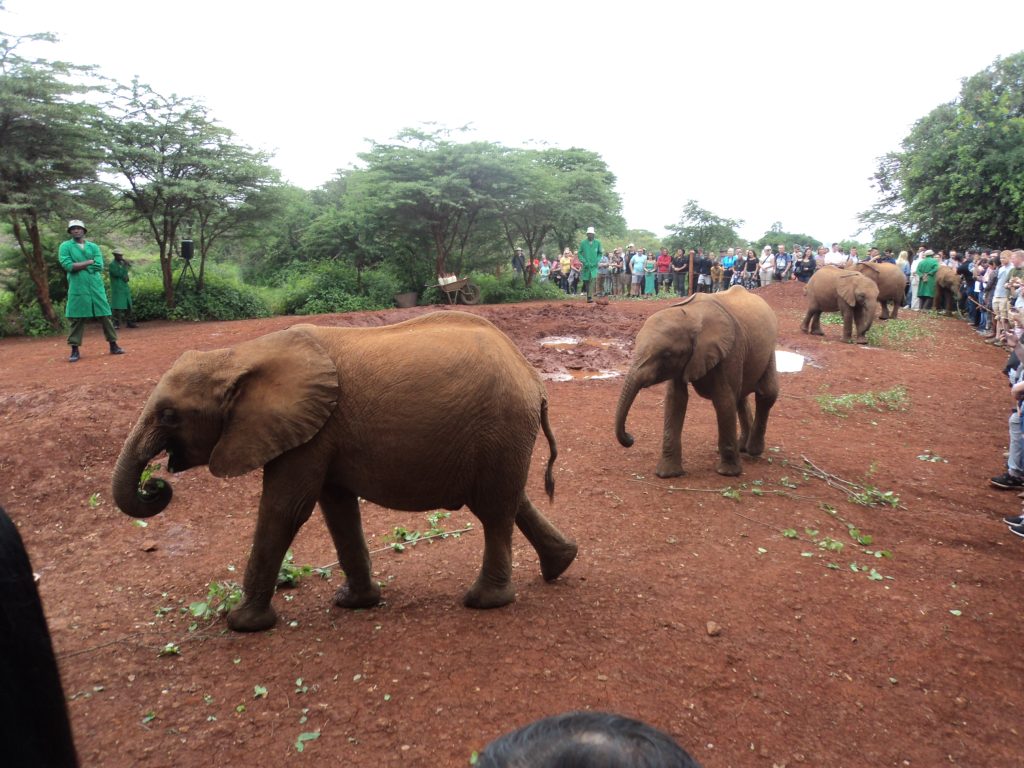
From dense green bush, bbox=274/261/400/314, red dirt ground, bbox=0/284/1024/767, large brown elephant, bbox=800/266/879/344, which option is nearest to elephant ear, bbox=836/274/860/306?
large brown elephant, bbox=800/266/879/344

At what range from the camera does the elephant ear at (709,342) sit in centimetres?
680

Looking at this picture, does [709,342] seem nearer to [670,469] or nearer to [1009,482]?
[670,469]

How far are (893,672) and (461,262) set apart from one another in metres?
22.7

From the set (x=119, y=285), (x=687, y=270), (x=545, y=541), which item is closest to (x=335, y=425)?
(x=545, y=541)

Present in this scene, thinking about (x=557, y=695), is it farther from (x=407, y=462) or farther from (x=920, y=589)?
(x=920, y=589)

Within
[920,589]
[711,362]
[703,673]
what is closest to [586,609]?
[703,673]

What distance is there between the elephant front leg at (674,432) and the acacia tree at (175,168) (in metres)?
14.9

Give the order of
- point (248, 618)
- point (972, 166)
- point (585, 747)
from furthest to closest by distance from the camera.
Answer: point (972, 166) < point (248, 618) < point (585, 747)

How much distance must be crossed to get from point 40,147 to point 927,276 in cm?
2505

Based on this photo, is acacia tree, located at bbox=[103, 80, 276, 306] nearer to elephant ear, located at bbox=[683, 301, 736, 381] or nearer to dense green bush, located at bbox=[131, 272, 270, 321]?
dense green bush, located at bbox=[131, 272, 270, 321]

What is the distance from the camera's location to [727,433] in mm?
7137

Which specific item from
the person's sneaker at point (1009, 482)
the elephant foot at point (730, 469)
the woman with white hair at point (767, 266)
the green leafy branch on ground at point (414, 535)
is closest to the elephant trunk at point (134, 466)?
the green leafy branch on ground at point (414, 535)

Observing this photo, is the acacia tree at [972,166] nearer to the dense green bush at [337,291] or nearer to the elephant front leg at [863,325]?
the elephant front leg at [863,325]

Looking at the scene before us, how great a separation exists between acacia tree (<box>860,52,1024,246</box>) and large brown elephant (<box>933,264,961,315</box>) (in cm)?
202
